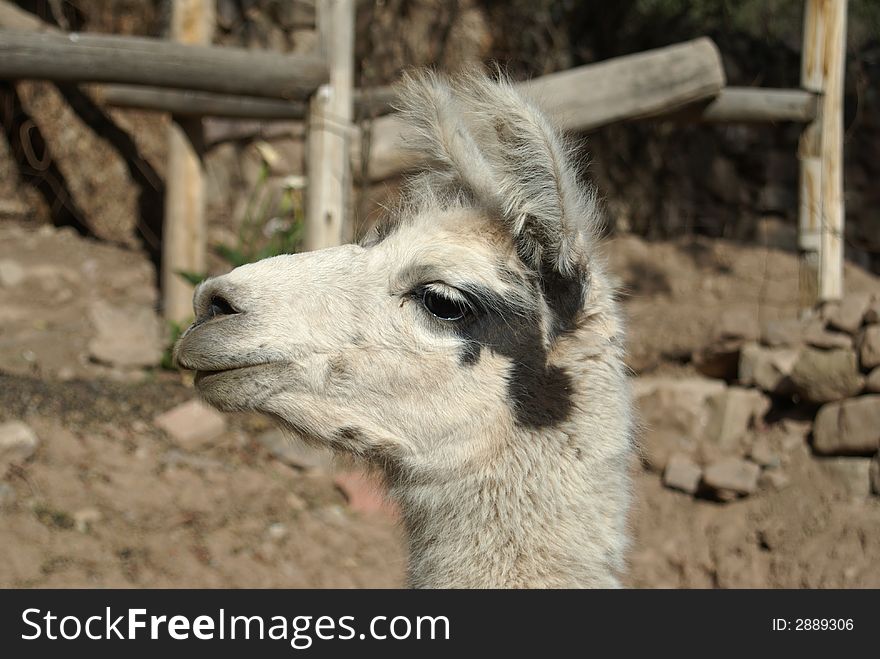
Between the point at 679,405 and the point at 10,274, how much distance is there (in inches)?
202

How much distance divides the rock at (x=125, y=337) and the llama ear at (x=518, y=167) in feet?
14.8

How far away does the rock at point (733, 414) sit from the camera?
6117 millimetres

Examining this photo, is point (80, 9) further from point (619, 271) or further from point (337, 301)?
point (337, 301)

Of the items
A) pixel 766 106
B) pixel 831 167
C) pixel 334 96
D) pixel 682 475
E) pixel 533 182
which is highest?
pixel 766 106

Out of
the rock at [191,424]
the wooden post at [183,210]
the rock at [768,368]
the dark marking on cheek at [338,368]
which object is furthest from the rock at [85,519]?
the rock at [768,368]

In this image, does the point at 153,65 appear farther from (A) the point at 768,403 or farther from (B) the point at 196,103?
(A) the point at 768,403

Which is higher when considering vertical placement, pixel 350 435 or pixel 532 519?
pixel 350 435

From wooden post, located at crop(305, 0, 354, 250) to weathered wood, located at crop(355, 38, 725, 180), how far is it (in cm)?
27

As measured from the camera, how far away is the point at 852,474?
5.55 m

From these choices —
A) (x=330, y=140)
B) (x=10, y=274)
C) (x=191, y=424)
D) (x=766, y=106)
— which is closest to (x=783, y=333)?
(x=766, y=106)

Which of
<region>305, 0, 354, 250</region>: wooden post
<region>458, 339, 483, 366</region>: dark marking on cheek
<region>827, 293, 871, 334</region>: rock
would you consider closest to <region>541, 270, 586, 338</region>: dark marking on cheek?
<region>458, 339, 483, 366</region>: dark marking on cheek

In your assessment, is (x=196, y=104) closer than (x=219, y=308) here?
No

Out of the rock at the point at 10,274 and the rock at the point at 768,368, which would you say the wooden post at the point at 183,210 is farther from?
the rock at the point at 768,368

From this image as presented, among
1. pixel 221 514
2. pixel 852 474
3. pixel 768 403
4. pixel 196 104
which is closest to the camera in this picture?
pixel 221 514
